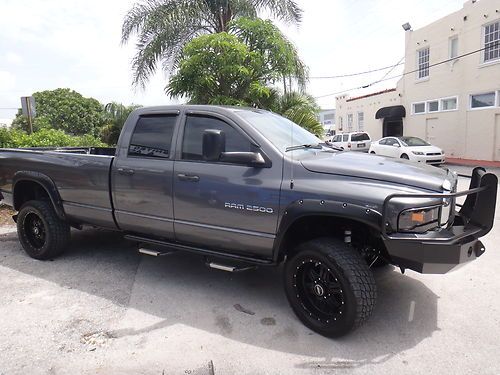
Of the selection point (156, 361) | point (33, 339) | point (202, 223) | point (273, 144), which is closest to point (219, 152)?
point (273, 144)

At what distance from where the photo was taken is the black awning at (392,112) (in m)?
25.8

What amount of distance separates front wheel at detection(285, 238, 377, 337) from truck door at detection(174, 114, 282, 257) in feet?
1.12

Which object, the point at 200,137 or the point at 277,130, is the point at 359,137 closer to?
the point at 277,130

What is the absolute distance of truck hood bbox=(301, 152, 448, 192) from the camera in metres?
3.40

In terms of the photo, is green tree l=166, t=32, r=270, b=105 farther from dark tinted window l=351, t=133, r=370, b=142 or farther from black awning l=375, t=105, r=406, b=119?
black awning l=375, t=105, r=406, b=119

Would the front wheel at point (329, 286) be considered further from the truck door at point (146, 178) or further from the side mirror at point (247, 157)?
the truck door at point (146, 178)

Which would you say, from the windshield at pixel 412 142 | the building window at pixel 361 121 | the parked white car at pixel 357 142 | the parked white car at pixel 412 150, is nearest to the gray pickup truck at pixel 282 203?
the parked white car at pixel 412 150

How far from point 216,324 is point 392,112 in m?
24.9

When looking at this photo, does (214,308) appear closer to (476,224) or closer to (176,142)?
(176,142)

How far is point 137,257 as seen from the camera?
5.61m

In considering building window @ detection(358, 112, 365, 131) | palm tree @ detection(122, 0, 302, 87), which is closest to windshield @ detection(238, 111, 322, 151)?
palm tree @ detection(122, 0, 302, 87)

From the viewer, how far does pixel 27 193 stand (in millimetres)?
5883

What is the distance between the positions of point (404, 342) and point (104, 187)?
3360 mm

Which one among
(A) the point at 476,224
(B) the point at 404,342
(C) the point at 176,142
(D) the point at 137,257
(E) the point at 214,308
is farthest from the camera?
(D) the point at 137,257
